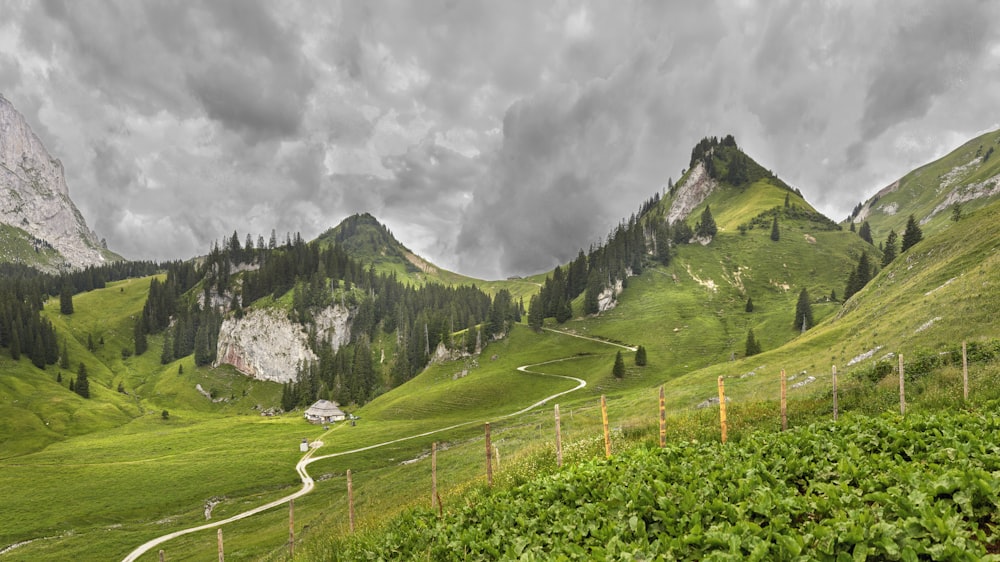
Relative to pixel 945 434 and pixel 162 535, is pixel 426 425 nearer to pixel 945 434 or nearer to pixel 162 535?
pixel 162 535

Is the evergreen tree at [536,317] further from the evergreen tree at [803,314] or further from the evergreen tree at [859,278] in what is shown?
the evergreen tree at [859,278]

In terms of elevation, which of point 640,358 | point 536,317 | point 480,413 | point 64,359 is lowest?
point 480,413

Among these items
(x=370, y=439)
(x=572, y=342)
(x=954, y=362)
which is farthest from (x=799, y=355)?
(x=572, y=342)

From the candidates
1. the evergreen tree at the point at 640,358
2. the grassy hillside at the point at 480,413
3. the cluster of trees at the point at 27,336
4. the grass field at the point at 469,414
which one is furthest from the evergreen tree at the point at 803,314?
the cluster of trees at the point at 27,336

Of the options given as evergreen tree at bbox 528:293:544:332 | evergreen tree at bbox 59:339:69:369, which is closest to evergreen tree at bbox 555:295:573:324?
evergreen tree at bbox 528:293:544:332

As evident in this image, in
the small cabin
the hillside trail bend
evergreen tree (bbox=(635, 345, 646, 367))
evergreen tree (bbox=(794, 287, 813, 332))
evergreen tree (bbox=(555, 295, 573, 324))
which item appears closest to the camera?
the hillside trail bend

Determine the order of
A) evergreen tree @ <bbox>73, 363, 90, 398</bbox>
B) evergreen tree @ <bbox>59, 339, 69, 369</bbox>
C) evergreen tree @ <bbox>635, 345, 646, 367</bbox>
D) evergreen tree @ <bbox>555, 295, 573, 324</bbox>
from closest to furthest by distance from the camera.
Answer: evergreen tree @ <bbox>635, 345, 646, 367</bbox>
evergreen tree @ <bbox>73, 363, 90, 398</bbox>
evergreen tree @ <bbox>59, 339, 69, 369</bbox>
evergreen tree @ <bbox>555, 295, 573, 324</bbox>

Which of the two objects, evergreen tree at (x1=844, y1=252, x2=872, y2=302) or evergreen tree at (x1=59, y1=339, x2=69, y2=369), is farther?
evergreen tree at (x1=59, y1=339, x2=69, y2=369)

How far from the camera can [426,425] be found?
101375 millimetres

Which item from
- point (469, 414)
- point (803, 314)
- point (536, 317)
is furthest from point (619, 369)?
point (536, 317)

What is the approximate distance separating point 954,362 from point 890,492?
2716 cm

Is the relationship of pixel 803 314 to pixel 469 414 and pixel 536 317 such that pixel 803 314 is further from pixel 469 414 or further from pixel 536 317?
pixel 469 414

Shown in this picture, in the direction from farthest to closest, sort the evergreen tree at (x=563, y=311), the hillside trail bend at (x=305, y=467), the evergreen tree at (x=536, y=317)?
1. the evergreen tree at (x=563, y=311)
2. the evergreen tree at (x=536, y=317)
3. the hillside trail bend at (x=305, y=467)

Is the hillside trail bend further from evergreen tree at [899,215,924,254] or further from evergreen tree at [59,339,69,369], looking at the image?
evergreen tree at [59,339,69,369]
